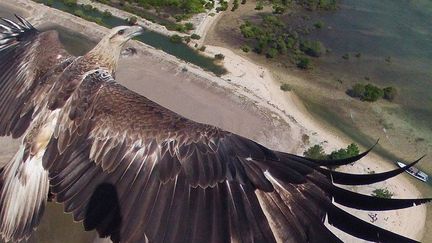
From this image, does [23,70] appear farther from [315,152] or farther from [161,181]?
[315,152]

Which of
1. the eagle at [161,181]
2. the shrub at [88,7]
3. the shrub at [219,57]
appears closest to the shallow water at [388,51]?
the shrub at [219,57]

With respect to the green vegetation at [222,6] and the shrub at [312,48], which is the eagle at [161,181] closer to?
the shrub at [312,48]

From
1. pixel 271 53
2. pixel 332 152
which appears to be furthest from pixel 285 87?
pixel 332 152

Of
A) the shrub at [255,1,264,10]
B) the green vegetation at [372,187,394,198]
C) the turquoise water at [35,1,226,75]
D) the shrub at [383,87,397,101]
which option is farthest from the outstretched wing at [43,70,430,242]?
the shrub at [255,1,264,10]

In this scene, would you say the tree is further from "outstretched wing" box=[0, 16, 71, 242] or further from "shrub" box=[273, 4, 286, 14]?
"outstretched wing" box=[0, 16, 71, 242]

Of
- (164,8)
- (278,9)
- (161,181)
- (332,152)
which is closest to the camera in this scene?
(161,181)
